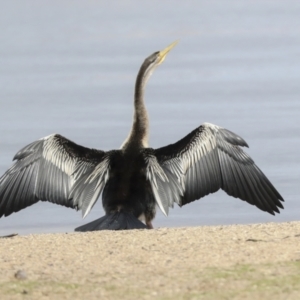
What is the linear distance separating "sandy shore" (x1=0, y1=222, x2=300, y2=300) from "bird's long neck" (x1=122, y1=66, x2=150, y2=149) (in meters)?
1.78

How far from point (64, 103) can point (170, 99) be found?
1.56 metres

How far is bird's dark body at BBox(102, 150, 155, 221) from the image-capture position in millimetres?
9797

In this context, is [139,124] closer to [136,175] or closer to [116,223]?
[136,175]

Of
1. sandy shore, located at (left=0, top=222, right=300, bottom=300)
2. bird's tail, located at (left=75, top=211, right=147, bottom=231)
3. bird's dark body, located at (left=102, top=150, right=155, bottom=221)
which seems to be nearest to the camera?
sandy shore, located at (left=0, top=222, right=300, bottom=300)

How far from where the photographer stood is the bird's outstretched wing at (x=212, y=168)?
1009 centimetres

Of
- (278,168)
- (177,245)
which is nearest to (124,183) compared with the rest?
(177,245)

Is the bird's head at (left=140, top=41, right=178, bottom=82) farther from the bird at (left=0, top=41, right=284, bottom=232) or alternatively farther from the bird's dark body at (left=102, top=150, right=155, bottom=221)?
the bird's dark body at (left=102, top=150, right=155, bottom=221)

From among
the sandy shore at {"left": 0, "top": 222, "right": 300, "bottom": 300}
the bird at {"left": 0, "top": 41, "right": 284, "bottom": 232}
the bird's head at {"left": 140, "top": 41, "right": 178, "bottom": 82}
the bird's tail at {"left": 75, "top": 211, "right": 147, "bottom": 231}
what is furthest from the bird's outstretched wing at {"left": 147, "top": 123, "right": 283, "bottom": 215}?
the sandy shore at {"left": 0, "top": 222, "right": 300, "bottom": 300}

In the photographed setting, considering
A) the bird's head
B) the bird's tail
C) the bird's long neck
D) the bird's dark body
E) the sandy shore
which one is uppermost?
the bird's head

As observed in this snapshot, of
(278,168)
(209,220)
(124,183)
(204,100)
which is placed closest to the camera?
(124,183)

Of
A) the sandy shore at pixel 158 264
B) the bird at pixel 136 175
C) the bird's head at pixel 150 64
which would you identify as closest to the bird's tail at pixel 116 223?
the bird at pixel 136 175

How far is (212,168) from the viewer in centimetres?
1029

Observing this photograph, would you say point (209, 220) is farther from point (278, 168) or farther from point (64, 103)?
point (64, 103)

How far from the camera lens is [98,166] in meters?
9.88
